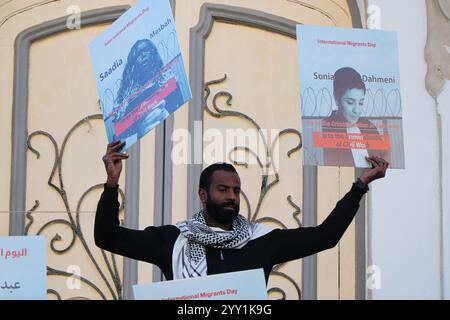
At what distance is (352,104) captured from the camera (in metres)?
4.69

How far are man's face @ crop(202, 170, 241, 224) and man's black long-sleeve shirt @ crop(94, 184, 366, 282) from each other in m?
0.13

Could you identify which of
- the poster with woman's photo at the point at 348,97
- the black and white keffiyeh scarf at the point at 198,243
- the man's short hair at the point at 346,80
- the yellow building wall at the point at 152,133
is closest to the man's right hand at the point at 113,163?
the black and white keffiyeh scarf at the point at 198,243

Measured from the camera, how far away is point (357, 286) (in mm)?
5969

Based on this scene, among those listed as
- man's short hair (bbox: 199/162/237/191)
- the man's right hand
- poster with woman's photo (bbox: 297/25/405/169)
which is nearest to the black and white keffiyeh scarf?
man's short hair (bbox: 199/162/237/191)

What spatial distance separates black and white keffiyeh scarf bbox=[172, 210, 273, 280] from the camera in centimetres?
430

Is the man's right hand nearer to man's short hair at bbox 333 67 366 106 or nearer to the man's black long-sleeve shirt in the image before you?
the man's black long-sleeve shirt

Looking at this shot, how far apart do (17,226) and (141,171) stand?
69 cm

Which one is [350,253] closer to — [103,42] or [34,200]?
[34,200]

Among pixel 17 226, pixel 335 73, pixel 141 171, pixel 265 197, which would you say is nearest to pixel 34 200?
pixel 17 226

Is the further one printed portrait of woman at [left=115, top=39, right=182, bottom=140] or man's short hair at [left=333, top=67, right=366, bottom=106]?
man's short hair at [left=333, top=67, right=366, bottom=106]

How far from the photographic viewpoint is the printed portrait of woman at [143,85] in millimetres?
4375

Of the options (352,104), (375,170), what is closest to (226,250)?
(375,170)
